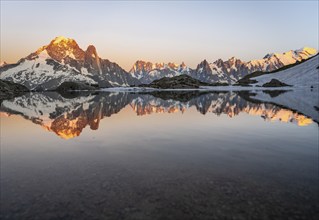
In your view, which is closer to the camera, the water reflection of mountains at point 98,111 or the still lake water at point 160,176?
the still lake water at point 160,176

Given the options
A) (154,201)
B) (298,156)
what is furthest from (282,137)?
(154,201)

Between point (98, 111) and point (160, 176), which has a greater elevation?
point (98, 111)

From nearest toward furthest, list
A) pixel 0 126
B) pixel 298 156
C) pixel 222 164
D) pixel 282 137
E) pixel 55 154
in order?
pixel 222 164 < pixel 298 156 < pixel 55 154 < pixel 282 137 < pixel 0 126

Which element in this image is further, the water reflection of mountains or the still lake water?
the water reflection of mountains

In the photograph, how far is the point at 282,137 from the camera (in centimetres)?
3147

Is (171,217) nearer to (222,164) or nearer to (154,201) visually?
(154,201)

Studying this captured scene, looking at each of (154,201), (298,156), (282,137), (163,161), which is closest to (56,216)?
(154,201)

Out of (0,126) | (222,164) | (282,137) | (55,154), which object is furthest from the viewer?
(0,126)

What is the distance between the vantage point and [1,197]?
47.9 feet

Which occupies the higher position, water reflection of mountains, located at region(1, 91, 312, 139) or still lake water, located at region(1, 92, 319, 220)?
water reflection of mountains, located at region(1, 91, 312, 139)

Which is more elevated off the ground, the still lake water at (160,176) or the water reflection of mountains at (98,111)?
the water reflection of mountains at (98,111)

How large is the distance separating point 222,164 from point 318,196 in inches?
282

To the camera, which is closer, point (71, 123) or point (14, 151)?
point (14, 151)

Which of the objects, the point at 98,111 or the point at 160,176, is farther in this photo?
the point at 98,111
